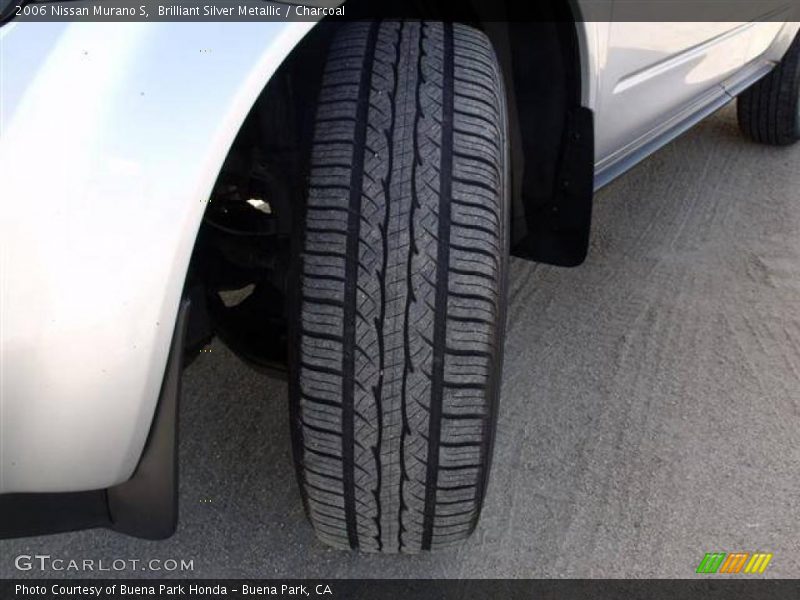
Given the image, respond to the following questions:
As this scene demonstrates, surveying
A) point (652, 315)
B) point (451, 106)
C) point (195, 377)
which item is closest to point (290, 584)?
point (195, 377)

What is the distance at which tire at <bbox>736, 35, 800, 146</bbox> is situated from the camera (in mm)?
3512

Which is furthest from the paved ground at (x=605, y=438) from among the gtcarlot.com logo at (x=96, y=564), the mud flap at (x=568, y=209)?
the mud flap at (x=568, y=209)

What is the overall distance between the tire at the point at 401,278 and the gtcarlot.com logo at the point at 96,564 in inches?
17.2

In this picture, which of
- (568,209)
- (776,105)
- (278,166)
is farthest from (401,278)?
(776,105)

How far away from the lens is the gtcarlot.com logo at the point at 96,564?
1.63 meters

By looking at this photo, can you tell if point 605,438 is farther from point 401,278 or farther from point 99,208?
point 99,208

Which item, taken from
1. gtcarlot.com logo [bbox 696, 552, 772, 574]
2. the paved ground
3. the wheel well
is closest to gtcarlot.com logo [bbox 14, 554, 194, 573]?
the paved ground

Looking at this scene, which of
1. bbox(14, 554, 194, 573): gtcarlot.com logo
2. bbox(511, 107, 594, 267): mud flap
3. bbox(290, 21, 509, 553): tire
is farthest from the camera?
bbox(511, 107, 594, 267): mud flap

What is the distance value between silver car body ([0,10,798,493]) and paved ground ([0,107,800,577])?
26.0 inches

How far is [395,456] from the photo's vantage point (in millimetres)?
1336

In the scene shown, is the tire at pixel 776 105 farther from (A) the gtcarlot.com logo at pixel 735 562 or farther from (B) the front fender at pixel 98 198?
(B) the front fender at pixel 98 198

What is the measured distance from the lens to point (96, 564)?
64.6 inches

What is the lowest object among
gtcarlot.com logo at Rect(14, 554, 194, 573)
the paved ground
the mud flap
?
the paved ground

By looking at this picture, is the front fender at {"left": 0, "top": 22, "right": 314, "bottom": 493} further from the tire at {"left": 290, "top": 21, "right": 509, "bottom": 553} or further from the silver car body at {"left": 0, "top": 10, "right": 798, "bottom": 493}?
the tire at {"left": 290, "top": 21, "right": 509, "bottom": 553}
